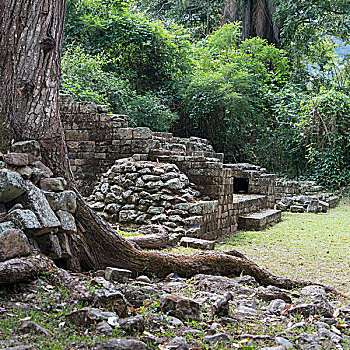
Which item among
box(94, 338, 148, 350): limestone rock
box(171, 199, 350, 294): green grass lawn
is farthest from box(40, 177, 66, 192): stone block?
box(171, 199, 350, 294): green grass lawn

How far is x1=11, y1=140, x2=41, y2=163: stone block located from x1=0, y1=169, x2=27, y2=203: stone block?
0.38m

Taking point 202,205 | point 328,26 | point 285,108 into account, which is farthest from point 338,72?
point 202,205

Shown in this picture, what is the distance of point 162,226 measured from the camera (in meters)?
7.26

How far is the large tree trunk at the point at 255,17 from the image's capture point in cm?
2112

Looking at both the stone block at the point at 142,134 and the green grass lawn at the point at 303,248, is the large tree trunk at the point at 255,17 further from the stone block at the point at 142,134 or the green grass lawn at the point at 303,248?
the stone block at the point at 142,134

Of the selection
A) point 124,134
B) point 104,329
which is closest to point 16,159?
point 104,329

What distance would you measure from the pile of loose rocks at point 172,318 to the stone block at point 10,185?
82 centimetres

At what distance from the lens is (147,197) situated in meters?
7.85

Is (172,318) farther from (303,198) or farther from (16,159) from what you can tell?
(303,198)

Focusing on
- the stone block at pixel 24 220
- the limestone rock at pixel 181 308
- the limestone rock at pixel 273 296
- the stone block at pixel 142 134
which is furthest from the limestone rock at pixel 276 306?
the stone block at pixel 142 134

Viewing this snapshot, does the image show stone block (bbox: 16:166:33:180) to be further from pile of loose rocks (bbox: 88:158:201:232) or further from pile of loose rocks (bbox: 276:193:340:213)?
pile of loose rocks (bbox: 276:193:340:213)

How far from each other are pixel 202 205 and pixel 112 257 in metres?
3.74

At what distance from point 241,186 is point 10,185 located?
10068 millimetres

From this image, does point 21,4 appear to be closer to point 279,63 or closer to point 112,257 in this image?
point 112,257
